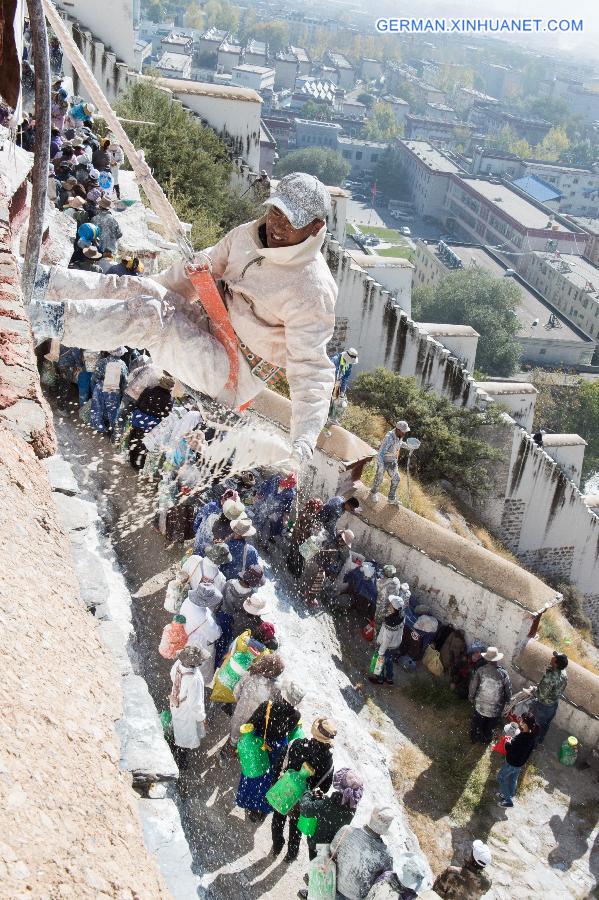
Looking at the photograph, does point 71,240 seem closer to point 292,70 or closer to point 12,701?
point 12,701

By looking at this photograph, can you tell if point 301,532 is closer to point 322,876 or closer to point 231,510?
point 231,510

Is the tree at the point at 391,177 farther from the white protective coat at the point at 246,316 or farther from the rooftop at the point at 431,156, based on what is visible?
the white protective coat at the point at 246,316

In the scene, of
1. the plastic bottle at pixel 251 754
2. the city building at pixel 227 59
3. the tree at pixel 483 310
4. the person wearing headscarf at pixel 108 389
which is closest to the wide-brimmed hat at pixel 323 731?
the plastic bottle at pixel 251 754

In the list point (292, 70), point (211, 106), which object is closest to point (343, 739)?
point (211, 106)

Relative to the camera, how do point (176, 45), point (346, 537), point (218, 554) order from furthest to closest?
point (176, 45)
point (346, 537)
point (218, 554)

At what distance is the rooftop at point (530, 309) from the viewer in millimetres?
59688

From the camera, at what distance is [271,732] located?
654cm

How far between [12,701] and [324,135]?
373 feet

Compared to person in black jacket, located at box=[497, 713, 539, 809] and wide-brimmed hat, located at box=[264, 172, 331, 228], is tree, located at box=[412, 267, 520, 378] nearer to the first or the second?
person in black jacket, located at box=[497, 713, 539, 809]

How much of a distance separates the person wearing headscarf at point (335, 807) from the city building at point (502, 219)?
7771 centimetres

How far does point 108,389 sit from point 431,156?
10063 cm

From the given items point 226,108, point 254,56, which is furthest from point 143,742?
point 254,56

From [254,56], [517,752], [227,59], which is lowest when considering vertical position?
[517,752]

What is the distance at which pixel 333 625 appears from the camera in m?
10.3
